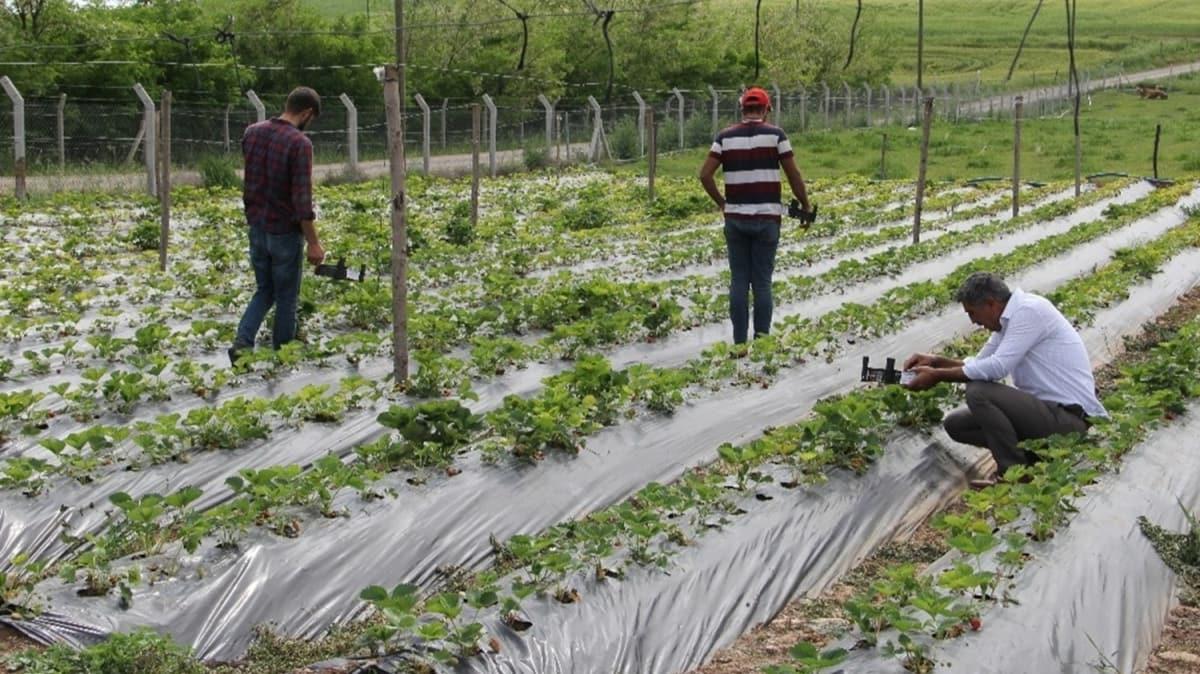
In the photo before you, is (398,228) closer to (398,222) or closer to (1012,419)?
(398,222)

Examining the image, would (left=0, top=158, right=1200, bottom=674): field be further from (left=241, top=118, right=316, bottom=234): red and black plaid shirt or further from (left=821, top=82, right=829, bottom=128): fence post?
(left=821, top=82, right=829, bottom=128): fence post

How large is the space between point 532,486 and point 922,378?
202cm

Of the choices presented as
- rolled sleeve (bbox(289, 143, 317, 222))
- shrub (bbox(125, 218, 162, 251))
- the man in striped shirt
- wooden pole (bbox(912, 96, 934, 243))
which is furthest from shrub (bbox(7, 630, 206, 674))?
wooden pole (bbox(912, 96, 934, 243))

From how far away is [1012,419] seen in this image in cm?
658

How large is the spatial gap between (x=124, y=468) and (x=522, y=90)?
31471mm

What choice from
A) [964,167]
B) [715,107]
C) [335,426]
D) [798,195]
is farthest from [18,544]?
[715,107]

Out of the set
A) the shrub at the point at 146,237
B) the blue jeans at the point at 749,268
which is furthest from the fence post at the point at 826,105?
the blue jeans at the point at 749,268

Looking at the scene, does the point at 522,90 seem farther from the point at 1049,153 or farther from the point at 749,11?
the point at 749,11

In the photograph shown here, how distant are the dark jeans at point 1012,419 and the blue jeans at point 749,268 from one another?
2417 mm

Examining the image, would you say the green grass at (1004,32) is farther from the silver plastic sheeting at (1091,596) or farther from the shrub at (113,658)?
the shrub at (113,658)

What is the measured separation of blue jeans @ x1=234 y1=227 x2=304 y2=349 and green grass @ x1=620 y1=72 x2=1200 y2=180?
20863mm

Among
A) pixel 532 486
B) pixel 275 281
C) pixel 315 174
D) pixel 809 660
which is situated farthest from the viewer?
pixel 315 174

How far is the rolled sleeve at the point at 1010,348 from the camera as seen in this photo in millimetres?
6430

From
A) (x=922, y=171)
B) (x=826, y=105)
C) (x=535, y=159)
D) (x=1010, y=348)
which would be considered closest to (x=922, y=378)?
(x=1010, y=348)
